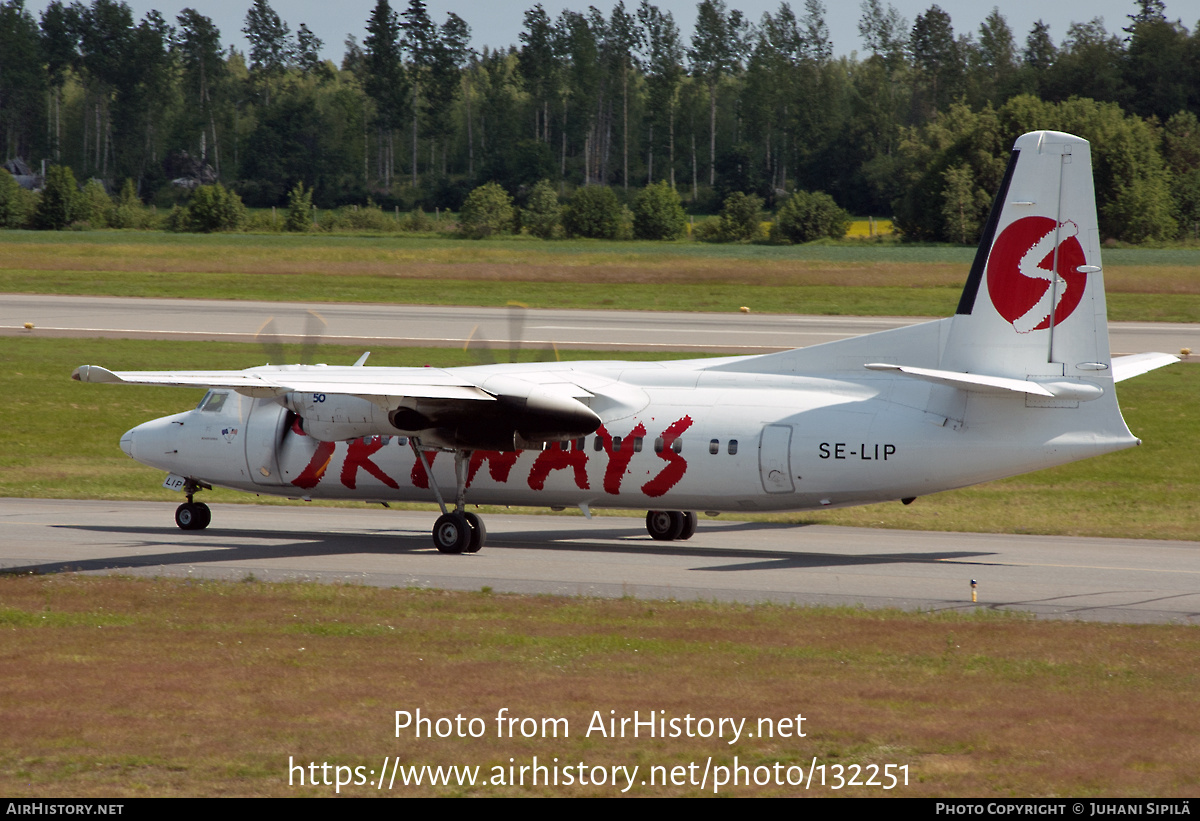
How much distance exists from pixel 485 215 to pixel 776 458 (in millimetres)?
92472

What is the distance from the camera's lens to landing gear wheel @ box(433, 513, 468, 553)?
22.0 meters

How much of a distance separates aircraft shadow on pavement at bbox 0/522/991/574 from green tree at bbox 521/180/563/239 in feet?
283

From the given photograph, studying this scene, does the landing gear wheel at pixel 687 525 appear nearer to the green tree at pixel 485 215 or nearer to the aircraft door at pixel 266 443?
the aircraft door at pixel 266 443

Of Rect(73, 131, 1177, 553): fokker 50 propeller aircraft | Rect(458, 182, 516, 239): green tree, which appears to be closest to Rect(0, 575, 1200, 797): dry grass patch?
Rect(73, 131, 1177, 553): fokker 50 propeller aircraft

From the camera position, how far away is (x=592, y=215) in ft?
359

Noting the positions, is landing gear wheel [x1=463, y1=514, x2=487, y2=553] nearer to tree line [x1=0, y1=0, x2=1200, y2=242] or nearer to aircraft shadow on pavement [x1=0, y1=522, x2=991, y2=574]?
aircraft shadow on pavement [x1=0, y1=522, x2=991, y2=574]

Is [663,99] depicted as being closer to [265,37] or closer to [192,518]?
[265,37]

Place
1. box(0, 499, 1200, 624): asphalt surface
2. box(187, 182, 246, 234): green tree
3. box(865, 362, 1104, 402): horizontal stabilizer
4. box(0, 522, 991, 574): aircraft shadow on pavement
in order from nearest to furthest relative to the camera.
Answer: box(0, 499, 1200, 624): asphalt surface, box(865, 362, 1104, 402): horizontal stabilizer, box(0, 522, 991, 574): aircraft shadow on pavement, box(187, 182, 246, 234): green tree

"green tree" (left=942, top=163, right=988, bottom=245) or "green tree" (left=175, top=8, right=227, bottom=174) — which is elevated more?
"green tree" (left=175, top=8, right=227, bottom=174)

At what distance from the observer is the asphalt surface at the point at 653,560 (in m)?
18.3

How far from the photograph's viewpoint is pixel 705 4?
175 meters

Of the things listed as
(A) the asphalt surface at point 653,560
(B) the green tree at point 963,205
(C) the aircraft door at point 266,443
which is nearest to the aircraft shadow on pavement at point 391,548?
(A) the asphalt surface at point 653,560

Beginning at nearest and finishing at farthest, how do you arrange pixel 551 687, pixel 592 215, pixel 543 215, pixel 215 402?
1. pixel 551 687
2. pixel 215 402
3. pixel 592 215
4. pixel 543 215

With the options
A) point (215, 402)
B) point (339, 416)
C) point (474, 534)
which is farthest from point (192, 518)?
point (474, 534)
